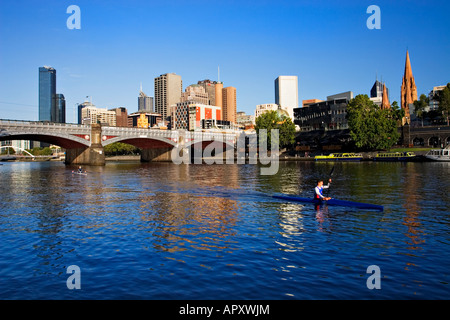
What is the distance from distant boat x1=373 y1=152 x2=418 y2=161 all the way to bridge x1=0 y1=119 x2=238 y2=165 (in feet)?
200

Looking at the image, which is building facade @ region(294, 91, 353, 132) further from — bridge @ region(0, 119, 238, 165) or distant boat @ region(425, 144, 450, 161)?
distant boat @ region(425, 144, 450, 161)

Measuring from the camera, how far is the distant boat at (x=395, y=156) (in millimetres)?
96812

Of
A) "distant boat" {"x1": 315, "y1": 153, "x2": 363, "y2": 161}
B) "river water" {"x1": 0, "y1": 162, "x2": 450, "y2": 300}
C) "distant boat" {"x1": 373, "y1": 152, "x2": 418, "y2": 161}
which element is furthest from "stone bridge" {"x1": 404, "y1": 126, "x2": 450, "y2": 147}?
"river water" {"x1": 0, "y1": 162, "x2": 450, "y2": 300}

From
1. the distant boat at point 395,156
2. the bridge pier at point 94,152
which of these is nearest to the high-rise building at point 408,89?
the distant boat at point 395,156

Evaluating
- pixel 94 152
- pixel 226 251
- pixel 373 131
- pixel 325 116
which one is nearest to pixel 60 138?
pixel 94 152

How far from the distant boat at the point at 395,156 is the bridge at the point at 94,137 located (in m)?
61.1

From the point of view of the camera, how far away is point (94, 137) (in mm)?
99312

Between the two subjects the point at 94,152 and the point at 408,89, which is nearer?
the point at 94,152

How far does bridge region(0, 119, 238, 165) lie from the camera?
85.8 metres

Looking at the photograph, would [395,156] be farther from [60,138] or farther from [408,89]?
[408,89]

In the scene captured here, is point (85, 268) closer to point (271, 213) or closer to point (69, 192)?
point (271, 213)

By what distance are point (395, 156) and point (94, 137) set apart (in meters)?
81.9
